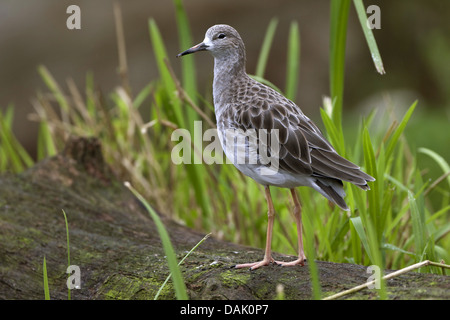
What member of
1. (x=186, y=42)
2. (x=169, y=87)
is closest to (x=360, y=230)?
(x=169, y=87)

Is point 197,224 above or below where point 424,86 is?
below

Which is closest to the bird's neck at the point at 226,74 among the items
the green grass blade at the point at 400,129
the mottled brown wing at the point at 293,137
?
the mottled brown wing at the point at 293,137

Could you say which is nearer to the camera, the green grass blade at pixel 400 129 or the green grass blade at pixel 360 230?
the green grass blade at pixel 360 230

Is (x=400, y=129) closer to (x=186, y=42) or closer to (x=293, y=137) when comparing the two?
(x=293, y=137)

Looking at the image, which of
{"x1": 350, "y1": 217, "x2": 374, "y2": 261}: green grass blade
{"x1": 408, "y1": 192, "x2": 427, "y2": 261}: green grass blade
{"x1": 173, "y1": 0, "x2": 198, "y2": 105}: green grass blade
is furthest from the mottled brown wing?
{"x1": 173, "y1": 0, "x2": 198, "y2": 105}: green grass blade

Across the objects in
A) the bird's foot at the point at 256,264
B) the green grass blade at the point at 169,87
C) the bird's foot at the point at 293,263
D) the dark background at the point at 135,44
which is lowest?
the bird's foot at the point at 293,263

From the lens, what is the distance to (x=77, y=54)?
8.56 meters

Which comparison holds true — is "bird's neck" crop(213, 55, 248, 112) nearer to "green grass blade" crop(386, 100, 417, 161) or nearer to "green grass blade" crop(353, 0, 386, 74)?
"green grass blade" crop(353, 0, 386, 74)

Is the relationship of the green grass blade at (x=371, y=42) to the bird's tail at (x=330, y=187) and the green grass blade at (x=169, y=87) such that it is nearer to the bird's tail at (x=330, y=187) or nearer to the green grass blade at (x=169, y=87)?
the bird's tail at (x=330, y=187)

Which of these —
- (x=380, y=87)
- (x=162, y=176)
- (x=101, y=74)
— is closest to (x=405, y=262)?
(x=162, y=176)

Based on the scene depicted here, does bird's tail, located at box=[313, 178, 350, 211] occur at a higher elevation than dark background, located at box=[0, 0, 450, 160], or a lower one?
lower

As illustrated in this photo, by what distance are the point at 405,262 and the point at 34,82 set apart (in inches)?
250
